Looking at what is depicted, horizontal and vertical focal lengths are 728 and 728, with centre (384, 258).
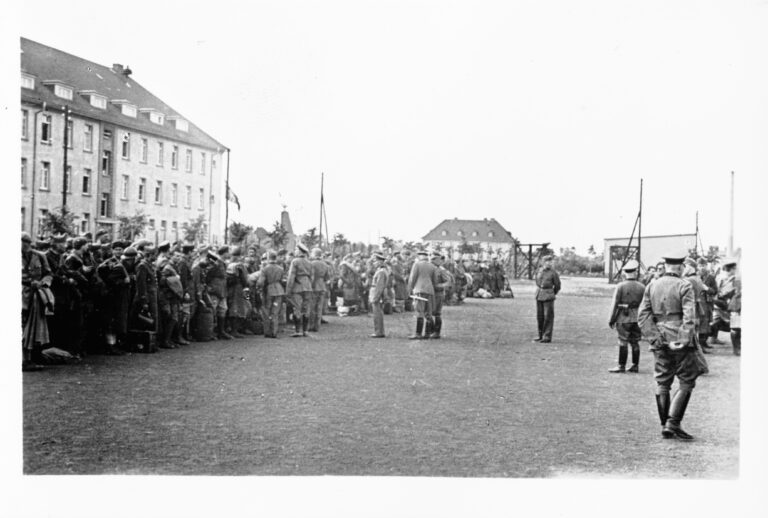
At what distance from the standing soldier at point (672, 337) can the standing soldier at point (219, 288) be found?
21.9 feet

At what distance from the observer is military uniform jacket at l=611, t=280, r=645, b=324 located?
9.24m

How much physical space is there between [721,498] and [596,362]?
394 cm

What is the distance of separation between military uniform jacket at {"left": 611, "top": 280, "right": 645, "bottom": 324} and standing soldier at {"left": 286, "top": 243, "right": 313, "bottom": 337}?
17.1 feet

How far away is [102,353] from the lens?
9.34 meters

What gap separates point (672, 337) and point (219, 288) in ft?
23.5

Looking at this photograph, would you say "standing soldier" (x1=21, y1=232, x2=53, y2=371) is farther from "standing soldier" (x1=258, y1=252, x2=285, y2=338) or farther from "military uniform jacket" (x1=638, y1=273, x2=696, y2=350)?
"military uniform jacket" (x1=638, y1=273, x2=696, y2=350)

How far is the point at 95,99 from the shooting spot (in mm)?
7633

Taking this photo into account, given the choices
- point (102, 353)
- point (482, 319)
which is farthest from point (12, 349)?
point (482, 319)

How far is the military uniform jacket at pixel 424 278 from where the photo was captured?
40.9 ft

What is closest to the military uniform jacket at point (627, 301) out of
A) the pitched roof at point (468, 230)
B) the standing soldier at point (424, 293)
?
the pitched roof at point (468, 230)

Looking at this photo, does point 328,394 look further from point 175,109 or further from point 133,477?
point 175,109

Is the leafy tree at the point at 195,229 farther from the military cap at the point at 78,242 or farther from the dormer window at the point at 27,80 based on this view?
the dormer window at the point at 27,80

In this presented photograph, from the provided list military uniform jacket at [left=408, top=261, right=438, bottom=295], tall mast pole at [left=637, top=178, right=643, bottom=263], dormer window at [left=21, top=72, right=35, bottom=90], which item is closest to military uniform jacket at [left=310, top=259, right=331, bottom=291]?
military uniform jacket at [left=408, top=261, right=438, bottom=295]

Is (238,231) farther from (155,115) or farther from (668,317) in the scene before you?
(668,317)
